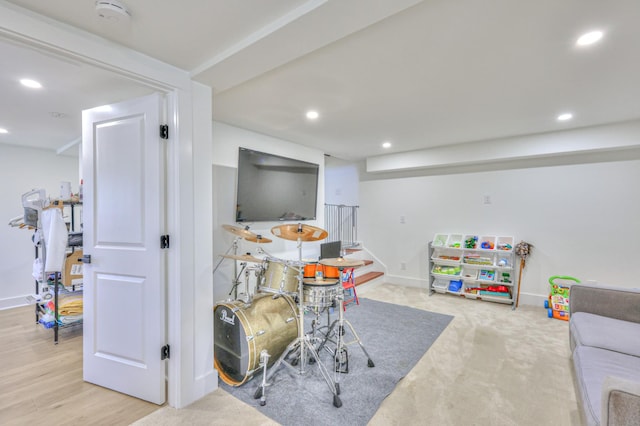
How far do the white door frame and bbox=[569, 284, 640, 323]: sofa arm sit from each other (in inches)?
121

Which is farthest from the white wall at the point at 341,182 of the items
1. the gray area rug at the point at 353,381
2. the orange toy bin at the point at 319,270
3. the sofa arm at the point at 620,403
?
the sofa arm at the point at 620,403

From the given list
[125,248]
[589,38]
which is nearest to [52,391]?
[125,248]

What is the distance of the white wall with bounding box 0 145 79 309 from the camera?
4.02 meters

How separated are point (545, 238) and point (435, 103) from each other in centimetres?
290

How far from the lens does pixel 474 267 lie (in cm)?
451

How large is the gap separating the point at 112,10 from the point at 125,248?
1443 mm

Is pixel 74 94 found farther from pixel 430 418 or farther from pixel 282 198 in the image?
pixel 430 418

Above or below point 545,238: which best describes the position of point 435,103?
above

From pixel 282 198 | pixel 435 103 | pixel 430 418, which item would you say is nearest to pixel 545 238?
pixel 435 103

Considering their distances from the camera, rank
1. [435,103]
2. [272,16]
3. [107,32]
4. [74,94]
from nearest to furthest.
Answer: [272,16] < [107,32] < [74,94] < [435,103]

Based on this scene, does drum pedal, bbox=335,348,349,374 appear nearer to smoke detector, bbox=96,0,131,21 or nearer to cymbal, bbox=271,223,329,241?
cymbal, bbox=271,223,329,241

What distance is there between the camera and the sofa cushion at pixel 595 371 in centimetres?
136

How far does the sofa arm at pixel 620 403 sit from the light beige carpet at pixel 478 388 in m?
0.98

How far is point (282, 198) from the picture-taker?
401 cm
